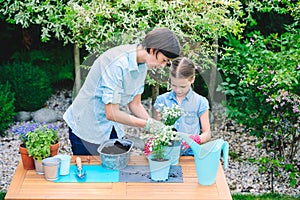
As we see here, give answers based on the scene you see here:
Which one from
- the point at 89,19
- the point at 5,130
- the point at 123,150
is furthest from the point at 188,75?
the point at 5,130

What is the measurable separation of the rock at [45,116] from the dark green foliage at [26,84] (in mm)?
123

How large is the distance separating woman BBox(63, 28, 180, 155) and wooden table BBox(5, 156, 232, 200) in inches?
12.4

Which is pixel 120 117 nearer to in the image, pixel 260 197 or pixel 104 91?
pixel 104 91

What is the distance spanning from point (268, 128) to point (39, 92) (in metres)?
2.60

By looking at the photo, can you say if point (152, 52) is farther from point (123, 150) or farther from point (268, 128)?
point (268, 128)

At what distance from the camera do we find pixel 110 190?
2252 mm

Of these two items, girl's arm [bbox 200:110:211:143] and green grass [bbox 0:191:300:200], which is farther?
green grass [bbox 0:191:300:200]

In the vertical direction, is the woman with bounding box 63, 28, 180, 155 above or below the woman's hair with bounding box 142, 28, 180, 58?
below

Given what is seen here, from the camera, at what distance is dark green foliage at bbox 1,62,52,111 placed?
5102 millimetres

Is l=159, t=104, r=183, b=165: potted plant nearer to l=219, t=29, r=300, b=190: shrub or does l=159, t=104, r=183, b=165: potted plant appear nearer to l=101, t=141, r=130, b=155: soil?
l=101, t=141, r=130, b=155: soil

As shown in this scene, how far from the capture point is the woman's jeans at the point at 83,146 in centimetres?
263

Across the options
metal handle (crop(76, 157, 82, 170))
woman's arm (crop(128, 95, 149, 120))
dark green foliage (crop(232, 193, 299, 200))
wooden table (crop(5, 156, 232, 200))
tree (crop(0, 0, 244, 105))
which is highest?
tree (crop(0, 0, 244, 105))

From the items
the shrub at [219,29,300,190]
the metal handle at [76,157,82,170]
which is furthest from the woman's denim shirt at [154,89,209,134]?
the shrub at [219,29,300,190]

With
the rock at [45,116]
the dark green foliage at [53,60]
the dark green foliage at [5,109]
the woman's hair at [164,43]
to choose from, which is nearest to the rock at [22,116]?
the rock at [45,116]
